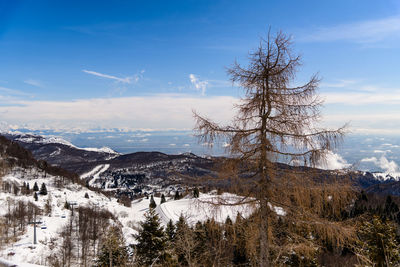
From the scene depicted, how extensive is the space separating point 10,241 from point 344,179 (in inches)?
3030

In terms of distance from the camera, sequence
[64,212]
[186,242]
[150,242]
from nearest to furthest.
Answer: [186,242], [150,242], [64,212]

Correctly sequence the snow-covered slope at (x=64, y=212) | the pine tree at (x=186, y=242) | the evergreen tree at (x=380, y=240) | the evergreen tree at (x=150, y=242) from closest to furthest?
the snow-covered slope at (x=64, y=212) → the pine tree at (x=186, y=242) → the evergreen tree at (x=380, y=240) → the evergreen tree at (x=150, y=242)

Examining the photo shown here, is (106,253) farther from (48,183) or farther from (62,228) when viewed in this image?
(48,183)

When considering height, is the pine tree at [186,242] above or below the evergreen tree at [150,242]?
above

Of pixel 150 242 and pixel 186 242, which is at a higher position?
pixel 186 242

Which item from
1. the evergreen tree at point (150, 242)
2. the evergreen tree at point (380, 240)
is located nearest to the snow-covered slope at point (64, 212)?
the evergreen tree at point (150, 242)

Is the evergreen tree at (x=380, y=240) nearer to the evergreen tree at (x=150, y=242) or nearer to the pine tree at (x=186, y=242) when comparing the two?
the pine tree at (x=186, y=242)

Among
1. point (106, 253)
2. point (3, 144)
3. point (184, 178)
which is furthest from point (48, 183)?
point (184, 178)

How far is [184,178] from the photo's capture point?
6.73 m

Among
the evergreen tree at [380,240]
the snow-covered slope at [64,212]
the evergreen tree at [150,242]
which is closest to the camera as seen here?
the snow-covered slope at [64,212]

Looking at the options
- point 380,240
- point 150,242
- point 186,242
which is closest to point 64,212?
point 150,242

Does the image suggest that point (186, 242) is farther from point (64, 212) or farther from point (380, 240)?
point (64, 212)

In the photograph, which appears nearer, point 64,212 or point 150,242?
point 150,242

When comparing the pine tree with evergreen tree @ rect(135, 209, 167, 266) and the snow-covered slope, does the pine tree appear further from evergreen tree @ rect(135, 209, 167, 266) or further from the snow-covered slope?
evergreen tree @ rect(135, 209, 167, 266)
